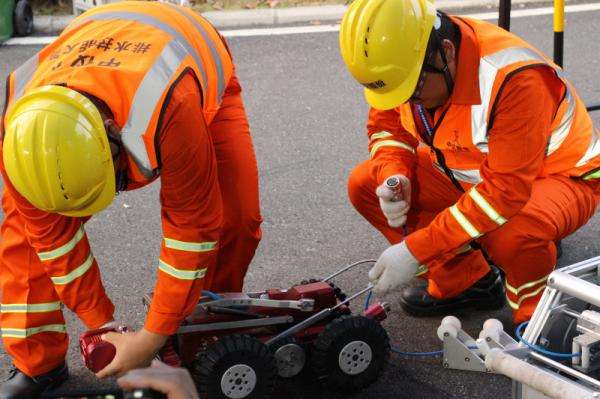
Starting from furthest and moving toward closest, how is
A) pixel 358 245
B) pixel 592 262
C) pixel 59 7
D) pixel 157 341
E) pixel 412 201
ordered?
pixel 59 7 → pixel 358 245 → pixel 412 201 → pixel 157 341 → pixel 592 262

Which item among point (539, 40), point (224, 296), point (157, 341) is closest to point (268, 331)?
point (224, 296)

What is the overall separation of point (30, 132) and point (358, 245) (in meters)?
2.32

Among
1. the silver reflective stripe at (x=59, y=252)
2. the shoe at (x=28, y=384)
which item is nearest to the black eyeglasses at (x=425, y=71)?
the silver reflective stripe at (x=59, y=252)

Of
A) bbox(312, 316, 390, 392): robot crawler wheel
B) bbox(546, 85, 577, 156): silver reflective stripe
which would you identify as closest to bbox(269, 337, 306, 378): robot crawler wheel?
bbox(312, 316, 390, 392): robot crawler wheel

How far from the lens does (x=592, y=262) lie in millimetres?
2859

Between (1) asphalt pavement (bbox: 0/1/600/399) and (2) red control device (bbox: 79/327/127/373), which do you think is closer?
(2) red control device (bbox: 79/327/127/373)

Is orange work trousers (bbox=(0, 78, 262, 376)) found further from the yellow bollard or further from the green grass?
the green grass

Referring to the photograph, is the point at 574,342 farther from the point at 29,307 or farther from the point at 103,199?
the point at 29,307

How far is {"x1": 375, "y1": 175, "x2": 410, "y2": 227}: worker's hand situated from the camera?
12.5 ft

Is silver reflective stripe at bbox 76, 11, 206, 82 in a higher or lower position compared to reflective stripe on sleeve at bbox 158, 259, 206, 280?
higher

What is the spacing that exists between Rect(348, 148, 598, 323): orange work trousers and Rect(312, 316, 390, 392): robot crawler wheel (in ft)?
1.37

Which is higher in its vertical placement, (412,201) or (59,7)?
(412,201)

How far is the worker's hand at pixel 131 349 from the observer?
3.05m

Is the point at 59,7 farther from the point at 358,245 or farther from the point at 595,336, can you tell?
the point at 595,336
